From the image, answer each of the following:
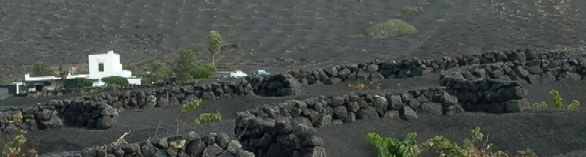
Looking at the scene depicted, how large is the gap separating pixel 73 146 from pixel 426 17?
223ft

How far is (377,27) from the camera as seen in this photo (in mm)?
77000

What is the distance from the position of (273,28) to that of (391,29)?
1238 cm

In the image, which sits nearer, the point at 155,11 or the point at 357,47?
the point at 357,47

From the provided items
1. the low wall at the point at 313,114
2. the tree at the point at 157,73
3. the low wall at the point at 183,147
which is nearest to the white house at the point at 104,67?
the tree at the point at 157,73

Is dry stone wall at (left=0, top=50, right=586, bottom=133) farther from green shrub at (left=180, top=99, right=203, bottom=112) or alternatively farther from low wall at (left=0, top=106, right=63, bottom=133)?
green shrub at (left=180, top=99, right=203, bottom=112)

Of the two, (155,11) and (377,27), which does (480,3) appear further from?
(155,11)

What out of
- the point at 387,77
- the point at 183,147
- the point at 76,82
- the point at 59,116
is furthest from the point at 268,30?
the point at 183,147

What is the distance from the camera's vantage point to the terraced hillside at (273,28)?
66.8m

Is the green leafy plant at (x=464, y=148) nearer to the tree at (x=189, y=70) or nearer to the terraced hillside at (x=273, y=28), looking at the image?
the tree at (x=189, y=70)

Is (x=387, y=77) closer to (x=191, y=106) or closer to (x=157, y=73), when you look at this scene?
(x=191, y=106)

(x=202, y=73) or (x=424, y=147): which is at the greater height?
(x=202, y=73)

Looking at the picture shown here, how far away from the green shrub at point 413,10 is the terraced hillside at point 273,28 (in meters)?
0.54

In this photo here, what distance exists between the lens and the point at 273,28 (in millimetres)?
82750

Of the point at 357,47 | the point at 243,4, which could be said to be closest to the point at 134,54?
the point at 357,47
